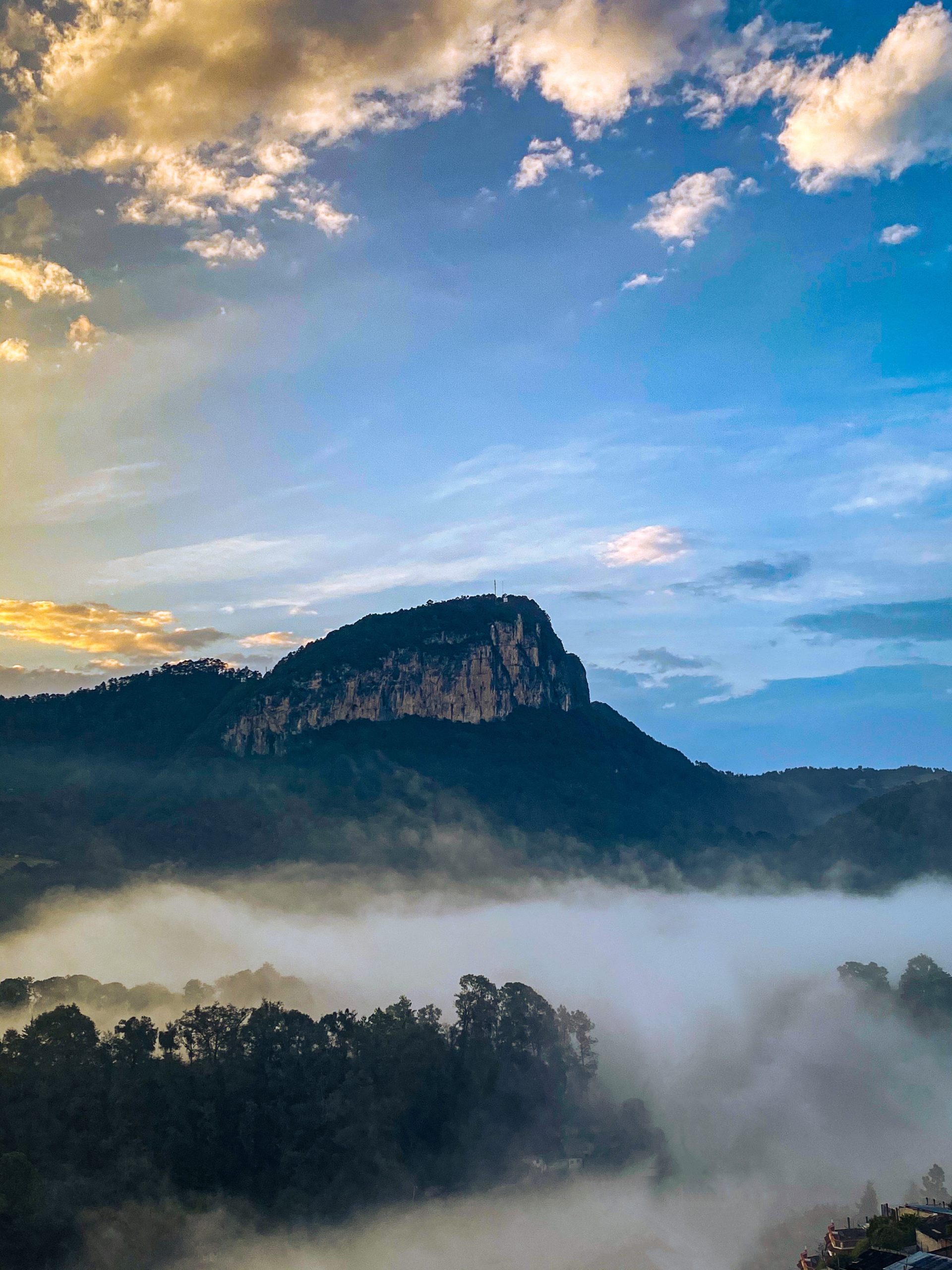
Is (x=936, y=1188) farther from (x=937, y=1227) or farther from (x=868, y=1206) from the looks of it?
(x=937, y=1227)

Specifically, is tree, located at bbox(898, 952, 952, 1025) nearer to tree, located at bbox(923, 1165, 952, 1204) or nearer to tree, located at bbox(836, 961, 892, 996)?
tree, located at bbox(836, 961, 892, 996)

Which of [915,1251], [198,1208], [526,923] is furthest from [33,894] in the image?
[915,1251]

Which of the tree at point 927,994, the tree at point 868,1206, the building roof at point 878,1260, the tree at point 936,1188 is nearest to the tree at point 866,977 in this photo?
the tree at point 927,994

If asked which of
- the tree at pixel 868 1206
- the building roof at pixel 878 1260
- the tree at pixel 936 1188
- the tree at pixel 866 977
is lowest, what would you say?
the tree at pixel 868 1206

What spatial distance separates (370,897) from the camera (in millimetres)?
194000

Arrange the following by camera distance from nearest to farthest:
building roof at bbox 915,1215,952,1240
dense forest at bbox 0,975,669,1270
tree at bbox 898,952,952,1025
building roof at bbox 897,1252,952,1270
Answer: building roof at bbox 897,1252,952,1270 < building roof at bbox 915,1215,952,1240 < dense forest at bbox 0,975,669,1270 < tree at bbox 898,952,952,1025

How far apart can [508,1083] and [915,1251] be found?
50.2 m

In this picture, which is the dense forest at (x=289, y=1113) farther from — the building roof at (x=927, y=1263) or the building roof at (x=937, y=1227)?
the building roof at (x=927, y=1263)

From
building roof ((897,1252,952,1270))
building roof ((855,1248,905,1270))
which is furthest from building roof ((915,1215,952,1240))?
building roof ((897,1252,952,1270))

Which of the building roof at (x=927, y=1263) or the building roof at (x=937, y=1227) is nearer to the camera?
the building roof at (x=927, y=1263)

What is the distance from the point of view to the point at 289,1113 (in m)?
91.2

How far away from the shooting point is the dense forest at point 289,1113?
76.3 meters

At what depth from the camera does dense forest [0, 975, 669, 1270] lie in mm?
76312

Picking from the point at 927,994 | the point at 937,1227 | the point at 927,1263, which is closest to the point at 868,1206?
the point at 937,1227
